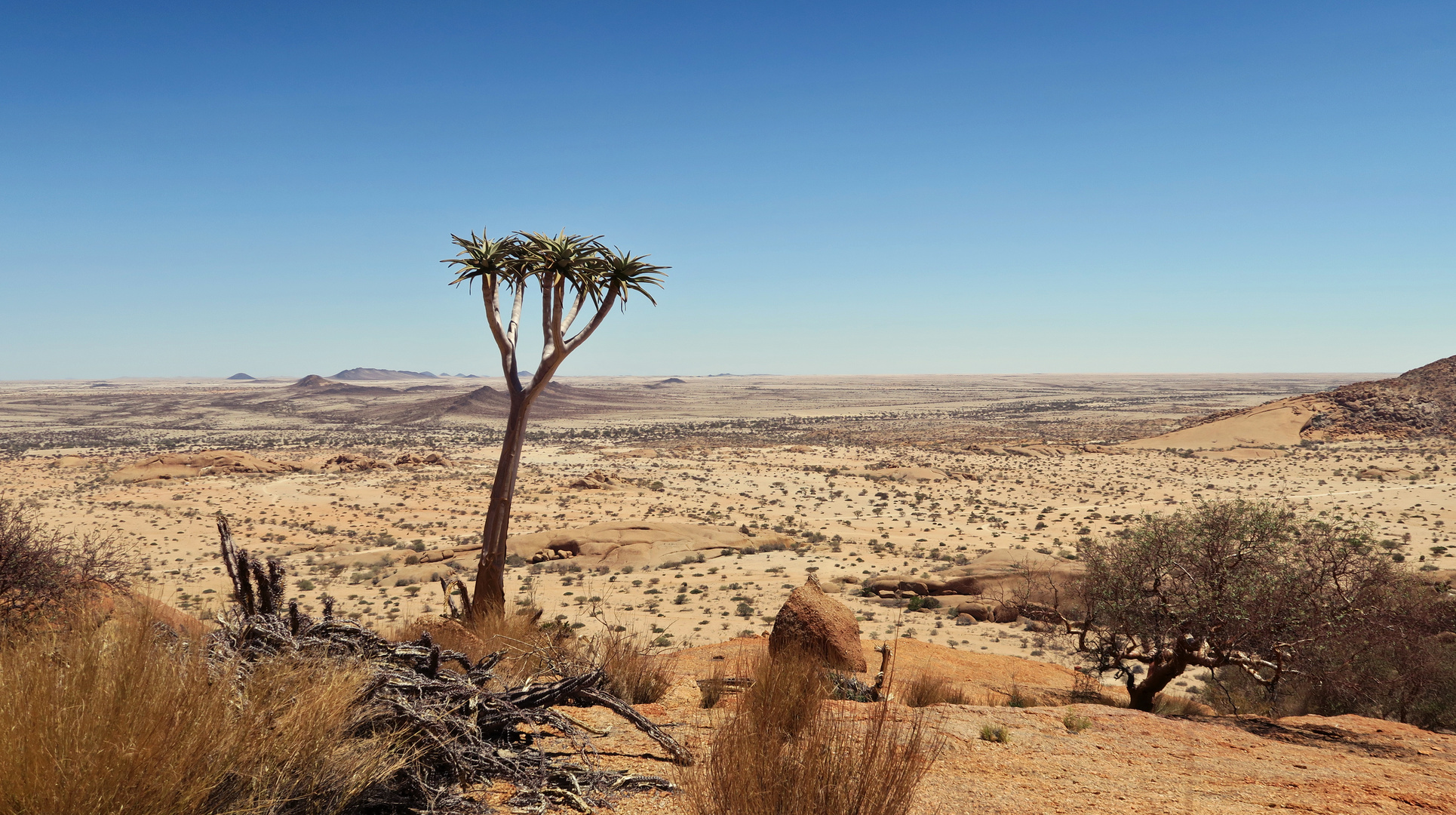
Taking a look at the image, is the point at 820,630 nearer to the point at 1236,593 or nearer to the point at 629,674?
the point at 629,674

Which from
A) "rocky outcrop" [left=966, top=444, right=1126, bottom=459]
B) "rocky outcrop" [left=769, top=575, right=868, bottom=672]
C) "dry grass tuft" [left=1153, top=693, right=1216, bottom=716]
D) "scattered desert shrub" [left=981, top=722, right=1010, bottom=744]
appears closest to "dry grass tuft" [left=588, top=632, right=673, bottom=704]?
"scattered desert shrub" [left=981, top=722, right=1010, bottom=744]

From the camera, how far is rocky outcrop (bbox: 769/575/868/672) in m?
11.2

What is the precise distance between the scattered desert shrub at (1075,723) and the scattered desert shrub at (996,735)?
1128mm

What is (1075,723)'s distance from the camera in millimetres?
7855

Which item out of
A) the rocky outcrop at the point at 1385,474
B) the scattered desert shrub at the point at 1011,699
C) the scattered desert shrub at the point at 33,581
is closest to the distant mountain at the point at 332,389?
the rocky outcrop at the point at 1385,474

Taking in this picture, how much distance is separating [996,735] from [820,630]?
4539 mm

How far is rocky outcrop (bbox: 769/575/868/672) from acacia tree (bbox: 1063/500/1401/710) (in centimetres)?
351

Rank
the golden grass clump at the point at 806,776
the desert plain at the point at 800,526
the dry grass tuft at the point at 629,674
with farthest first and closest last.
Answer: the dry grass tuft at the point at 629,674 → the desert plain at the point at 800,526 → the golden grass clump at the point at 806,776

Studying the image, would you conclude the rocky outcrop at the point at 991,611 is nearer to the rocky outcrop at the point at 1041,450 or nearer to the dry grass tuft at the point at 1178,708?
the dry grass tuft at the point at 1178,708

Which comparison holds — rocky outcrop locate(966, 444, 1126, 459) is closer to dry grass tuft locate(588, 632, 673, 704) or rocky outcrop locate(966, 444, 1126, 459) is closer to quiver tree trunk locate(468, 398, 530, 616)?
quiver tree trunk locate(468, 398, 530, 616)

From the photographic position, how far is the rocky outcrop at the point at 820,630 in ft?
36.6

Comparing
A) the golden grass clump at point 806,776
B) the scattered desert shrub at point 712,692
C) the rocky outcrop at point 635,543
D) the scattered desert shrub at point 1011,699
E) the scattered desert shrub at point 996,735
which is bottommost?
the rocky outcrop at point 635,543

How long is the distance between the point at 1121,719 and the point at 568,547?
2157 cm

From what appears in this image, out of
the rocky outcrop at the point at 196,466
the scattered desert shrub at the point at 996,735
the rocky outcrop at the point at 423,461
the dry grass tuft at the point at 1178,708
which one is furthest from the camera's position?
the rocky outcrop at the point at 423,461
